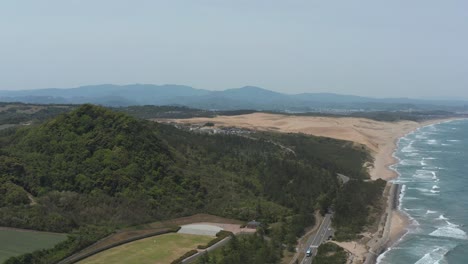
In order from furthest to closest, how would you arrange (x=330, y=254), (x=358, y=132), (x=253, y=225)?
(x=358, y=132) → (x=253, y=225) → (x=330, y=254)

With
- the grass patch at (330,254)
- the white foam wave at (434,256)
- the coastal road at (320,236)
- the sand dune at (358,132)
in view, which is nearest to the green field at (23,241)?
the coastal road at (320,236)

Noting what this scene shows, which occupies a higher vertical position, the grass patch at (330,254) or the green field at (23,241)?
the green field at (23,241)

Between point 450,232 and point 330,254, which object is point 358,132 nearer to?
point 450,232

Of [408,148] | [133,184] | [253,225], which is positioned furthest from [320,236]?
[408,148]

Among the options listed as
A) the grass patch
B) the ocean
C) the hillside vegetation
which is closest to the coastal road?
the grass patch

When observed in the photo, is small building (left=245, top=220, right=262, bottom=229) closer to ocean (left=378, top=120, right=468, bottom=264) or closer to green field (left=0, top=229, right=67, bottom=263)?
ocean (left=378, top=120, right=468, bottom=264)

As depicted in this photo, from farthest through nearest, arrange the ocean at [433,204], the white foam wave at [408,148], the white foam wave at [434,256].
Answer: the white foam wave at [408,148] → the ocean at [433,204] → the white foam wave at [434,256]

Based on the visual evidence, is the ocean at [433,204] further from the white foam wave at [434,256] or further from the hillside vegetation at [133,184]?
the hillside vegetation at [133,184]
